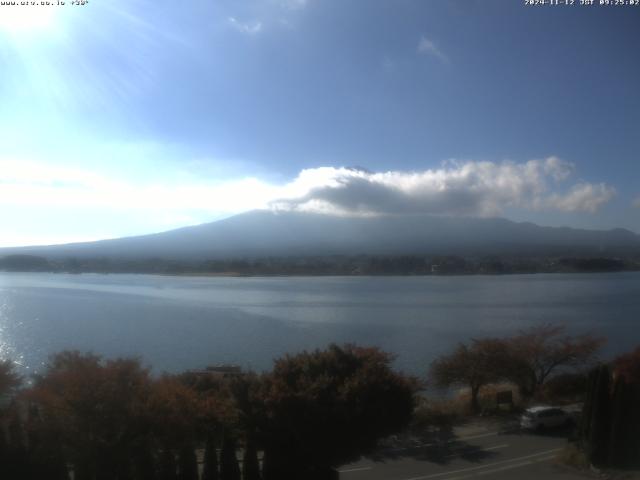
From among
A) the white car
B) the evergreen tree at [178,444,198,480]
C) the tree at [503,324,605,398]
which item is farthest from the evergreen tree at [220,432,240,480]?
the tree at [503,324,605,398]

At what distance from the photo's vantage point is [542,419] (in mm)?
8664

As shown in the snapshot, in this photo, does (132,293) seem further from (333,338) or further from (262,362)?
(262,362)

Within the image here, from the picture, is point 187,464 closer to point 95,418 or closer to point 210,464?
point 210,464

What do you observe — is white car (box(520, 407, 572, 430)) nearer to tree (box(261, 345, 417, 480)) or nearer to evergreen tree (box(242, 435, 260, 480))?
tree (box(261, 345, 417, 480))

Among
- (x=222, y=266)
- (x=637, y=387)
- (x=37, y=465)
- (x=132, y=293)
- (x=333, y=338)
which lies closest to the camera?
(x=37, y=465)

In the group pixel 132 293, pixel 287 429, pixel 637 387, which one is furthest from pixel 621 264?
pixel 287 429

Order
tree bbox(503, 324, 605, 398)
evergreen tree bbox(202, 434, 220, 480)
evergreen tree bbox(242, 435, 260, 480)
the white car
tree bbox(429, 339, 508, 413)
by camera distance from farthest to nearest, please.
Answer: tree bbox(503, 324, 605, 398), tree bbox(429, 339, 508, 413), the white car, evergreen tree bbox(242, 435, 260, 480), evergreen tree bbox(202, 434, 220, 480)

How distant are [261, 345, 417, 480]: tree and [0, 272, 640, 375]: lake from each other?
7483mm

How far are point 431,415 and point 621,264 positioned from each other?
29668mm

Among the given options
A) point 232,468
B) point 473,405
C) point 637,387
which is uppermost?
point 637,387

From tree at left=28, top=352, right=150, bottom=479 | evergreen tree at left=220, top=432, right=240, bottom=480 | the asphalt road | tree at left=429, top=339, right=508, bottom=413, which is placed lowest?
the asphalt road

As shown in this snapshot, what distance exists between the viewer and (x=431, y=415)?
9680mm

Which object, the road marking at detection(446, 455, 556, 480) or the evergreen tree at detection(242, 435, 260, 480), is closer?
the evergreen tree at detection(242, 435, 260, 480)

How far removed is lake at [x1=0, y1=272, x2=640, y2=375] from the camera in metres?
16.7
